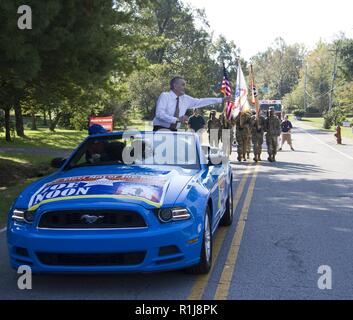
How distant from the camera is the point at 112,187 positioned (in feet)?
18.0

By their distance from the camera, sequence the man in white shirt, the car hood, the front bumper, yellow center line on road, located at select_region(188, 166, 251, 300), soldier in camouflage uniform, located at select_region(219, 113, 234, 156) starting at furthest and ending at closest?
soldier in camouflage uniform, located at select_region(219, 113, 234, 156)
the man in white shirt
the car hood
yellow center line on road, located at select_region(188, 166, 251, 300)
the front bumper

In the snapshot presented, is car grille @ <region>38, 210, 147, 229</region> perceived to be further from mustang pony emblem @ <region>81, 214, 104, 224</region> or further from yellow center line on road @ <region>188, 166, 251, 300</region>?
yellow center line on road @ <region>188, 166, 251, 300</region>

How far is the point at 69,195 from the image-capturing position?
536 centimetres

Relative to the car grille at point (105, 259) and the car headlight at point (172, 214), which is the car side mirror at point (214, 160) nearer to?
the car headlight at point (172, 214)

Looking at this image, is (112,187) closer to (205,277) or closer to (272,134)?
(205,277)

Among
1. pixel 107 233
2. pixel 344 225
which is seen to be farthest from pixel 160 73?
pixel 107 233

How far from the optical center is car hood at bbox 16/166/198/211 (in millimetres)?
5258

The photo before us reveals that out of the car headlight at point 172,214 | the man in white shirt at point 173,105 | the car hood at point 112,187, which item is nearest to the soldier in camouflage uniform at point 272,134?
the man in white shirt at point 173,105

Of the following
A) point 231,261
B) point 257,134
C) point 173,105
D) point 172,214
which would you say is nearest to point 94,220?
point 172,214

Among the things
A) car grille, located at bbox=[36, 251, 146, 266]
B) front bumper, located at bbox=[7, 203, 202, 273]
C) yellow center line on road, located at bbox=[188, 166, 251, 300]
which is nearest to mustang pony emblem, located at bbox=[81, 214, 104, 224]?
front bumper, located at bbox=[7, 203, 202, 273]

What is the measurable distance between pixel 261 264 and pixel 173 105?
3751 mm

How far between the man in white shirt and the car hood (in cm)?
274
